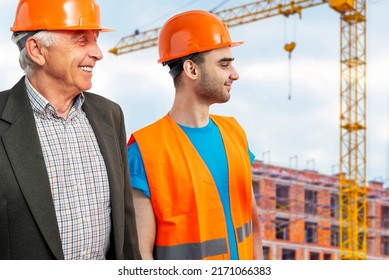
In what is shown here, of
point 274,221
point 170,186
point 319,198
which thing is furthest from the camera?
point 319,198

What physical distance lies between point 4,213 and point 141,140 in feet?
3.49

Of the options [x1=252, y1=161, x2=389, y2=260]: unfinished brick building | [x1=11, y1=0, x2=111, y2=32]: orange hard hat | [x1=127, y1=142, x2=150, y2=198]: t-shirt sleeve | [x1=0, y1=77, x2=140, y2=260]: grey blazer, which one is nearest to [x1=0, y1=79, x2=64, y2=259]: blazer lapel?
[x1=0, y1=77, x2=140, y2=260]: grey blazer

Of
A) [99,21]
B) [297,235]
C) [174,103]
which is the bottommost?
[297,235]

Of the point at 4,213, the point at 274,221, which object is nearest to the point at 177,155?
the point at 4,213

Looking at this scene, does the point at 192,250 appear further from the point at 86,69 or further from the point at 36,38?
the point at 36,38

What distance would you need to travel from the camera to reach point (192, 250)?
3645 mm

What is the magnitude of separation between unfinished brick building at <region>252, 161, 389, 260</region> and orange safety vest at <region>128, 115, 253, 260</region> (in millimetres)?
42089

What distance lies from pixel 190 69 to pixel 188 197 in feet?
2.08

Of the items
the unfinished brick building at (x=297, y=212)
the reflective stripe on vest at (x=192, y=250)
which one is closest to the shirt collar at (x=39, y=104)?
the reflective stripe on vest at (x=192, y=250)

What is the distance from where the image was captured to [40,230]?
2.88m

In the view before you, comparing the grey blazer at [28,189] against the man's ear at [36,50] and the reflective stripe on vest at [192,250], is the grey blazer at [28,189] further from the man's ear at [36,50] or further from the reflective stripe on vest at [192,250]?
the reflective stripe on vest at [192,250]

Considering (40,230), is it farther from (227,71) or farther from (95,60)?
(227,71)

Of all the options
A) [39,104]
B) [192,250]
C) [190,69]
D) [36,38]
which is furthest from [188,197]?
[36,38]

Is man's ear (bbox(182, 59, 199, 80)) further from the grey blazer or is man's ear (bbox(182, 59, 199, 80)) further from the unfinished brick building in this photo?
the unfinished brick building
